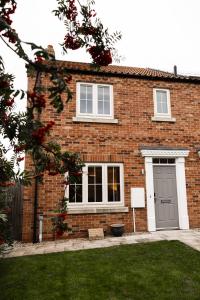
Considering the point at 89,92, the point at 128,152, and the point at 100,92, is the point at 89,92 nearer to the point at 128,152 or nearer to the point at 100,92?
the point at 100,92

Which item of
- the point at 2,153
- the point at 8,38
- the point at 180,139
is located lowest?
the point at 2,153

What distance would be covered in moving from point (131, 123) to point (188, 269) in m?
5.94

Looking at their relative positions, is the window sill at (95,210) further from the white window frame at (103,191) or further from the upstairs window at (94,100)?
the upstairs window at (94,100)

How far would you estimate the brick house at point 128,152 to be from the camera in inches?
377

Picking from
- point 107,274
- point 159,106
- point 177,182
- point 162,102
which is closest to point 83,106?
point 159,106

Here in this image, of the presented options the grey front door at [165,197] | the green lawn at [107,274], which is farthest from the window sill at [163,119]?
the green lawn at [107,274]

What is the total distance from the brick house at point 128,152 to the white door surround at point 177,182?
3 cm

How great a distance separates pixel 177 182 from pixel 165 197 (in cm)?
74

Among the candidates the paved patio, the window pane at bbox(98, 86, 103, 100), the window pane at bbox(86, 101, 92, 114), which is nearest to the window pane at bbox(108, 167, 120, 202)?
the paved patio

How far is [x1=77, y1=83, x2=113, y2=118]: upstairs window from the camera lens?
1030 centimetres

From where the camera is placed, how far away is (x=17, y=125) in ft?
8.54

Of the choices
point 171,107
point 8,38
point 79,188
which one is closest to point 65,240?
point 79,188

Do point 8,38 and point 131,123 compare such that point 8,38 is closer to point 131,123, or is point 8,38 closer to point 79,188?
point 79,188

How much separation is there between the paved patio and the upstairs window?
442cm
